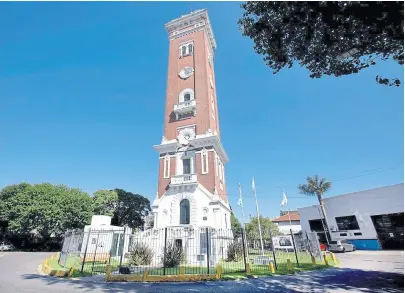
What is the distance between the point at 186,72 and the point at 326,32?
81.4ft

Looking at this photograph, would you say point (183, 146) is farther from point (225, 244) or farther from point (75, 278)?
point (75, 278)

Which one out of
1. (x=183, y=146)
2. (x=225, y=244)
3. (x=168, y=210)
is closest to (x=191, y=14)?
(x=183, y=146)

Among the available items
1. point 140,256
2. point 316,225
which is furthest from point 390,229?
point 140,256

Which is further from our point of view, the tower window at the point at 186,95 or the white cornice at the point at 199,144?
the tower window at the point at 186,95

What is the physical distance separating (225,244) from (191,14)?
3088 cm

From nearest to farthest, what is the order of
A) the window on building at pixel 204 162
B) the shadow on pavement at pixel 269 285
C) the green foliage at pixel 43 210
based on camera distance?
the shadow on pavement at pixel 269 285, the window on building at pixel 204 162, the green foliage at pixel 43 210

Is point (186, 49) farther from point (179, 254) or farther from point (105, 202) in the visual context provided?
point (105, 202)

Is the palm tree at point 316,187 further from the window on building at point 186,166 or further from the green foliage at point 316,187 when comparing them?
the window on building at point 186,166

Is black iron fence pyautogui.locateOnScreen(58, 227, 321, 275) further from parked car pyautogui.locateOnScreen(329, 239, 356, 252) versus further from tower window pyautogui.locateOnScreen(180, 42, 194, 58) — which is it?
tower window pyautogui.locateOnScreen(180, 42, 194, 58)

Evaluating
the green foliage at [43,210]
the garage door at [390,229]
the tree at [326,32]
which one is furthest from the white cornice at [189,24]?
the garage door at [390,229]

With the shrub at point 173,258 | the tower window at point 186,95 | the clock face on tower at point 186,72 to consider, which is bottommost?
the shrub at point 173,258

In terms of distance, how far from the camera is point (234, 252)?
19656 mm

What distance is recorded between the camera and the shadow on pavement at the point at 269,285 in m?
9.54

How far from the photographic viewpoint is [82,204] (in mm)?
39094
